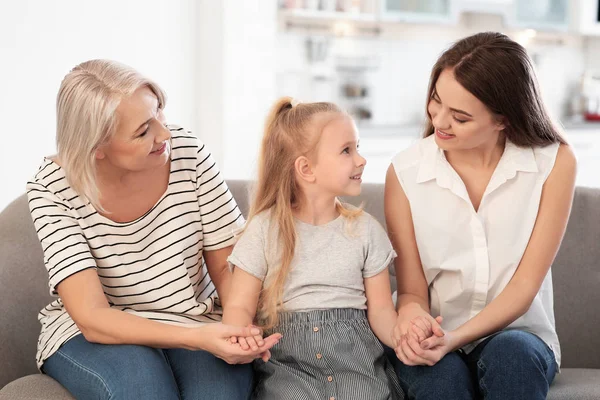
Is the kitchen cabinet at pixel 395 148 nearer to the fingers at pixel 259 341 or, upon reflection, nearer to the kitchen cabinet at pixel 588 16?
the kitchen cabinet at pixel 588 16

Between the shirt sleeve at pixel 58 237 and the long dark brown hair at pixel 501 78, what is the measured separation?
841mm

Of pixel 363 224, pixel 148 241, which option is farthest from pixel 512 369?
pixel 148 241

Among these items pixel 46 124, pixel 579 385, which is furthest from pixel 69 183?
pixel 46 124

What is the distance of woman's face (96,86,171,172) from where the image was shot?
1.78 meters

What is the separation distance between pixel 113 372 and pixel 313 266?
0.50m

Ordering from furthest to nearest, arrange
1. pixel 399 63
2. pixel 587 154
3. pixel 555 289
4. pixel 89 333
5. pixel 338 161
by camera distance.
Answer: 1. pixel 399 63
2. pixel 587 154
3. pixel 555 289
4. pixel 338 161
5. pixel 89 333

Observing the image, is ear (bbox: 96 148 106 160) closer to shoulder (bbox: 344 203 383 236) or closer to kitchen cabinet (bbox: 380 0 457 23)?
shoulder (bbox: 344 203 383 236)

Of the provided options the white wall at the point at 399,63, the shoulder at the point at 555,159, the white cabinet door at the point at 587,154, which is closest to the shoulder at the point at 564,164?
the shoulder at the point at 555,159

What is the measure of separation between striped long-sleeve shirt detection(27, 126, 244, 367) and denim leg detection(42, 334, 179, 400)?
8 cm

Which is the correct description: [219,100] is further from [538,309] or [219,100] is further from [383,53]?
[538,309]

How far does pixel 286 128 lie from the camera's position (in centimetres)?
192

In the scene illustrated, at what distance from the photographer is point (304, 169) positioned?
1.90 meters

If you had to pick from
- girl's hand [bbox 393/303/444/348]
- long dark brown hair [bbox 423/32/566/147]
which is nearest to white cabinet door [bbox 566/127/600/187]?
long dark brown hair [bbox 423/32/566/147]

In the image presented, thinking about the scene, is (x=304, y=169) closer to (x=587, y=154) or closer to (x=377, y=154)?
(x=377, y=154)
